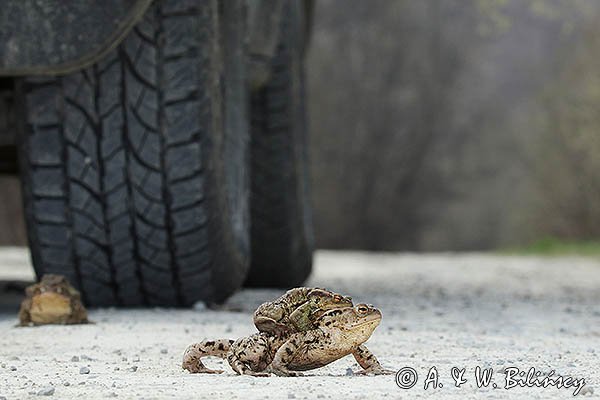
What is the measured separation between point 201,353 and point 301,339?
219mm

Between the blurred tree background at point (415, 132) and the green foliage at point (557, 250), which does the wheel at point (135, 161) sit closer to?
the green foliage at point (557, 250)

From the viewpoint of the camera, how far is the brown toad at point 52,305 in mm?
3188

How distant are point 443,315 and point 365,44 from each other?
18217mm

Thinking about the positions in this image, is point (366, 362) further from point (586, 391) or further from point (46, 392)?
point (46, 392)

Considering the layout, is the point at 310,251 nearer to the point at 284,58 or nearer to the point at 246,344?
the point at 284,58

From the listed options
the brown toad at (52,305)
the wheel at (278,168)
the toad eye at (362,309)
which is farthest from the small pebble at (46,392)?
the wheel at (278,168)

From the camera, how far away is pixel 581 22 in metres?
17.9

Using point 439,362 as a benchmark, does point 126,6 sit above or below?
above

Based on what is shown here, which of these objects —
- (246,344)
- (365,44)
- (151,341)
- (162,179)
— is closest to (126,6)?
(162,179)

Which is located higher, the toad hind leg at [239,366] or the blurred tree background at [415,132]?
the toad hind leg at [239,366]

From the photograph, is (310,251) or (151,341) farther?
(310,251)

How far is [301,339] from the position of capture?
7.14 feet

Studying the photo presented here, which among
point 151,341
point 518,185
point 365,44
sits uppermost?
point 151,341

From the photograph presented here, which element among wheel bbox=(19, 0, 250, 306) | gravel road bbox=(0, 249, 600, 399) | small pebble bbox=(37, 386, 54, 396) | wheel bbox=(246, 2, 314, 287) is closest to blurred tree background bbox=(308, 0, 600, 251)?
wheel bbox=(246, 2, 314, 287)
